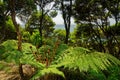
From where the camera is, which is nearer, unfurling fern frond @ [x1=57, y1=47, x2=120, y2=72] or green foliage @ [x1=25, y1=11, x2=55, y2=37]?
unfurling fern frond @ [x1=57, y1=47, x2=120, y2=72]

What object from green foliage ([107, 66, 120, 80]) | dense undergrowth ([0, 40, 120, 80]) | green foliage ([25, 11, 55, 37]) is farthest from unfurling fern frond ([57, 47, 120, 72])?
green foliage ([25, 11, 55, 37])

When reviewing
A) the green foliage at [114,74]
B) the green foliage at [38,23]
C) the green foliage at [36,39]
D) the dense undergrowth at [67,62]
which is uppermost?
the green foliage at [38,23]

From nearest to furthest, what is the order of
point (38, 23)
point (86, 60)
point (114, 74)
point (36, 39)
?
1. point (86, 60)
2. point (114, 74)
3. point (36, 39)
4. point (38, 23)

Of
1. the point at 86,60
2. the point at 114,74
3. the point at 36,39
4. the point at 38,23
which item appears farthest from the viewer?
the point at 38,23

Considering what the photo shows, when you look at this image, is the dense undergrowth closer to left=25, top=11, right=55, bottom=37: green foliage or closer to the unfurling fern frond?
the unfurling fern frond

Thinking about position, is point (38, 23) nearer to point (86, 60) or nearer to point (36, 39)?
point (36, 39)

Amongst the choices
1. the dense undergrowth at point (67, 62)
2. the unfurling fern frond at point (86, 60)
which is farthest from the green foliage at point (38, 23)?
the unfurling fern frond at point (86, 60)

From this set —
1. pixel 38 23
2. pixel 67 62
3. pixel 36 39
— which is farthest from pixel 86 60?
pixel 38 23

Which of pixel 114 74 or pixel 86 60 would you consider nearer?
pixel 86 60

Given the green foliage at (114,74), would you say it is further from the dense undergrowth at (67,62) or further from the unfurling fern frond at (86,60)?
the unfurling fern frond at (86,60)

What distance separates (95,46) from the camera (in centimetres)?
2966

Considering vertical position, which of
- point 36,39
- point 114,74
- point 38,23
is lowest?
point 114,74

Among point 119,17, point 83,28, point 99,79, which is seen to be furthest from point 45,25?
point 99,79

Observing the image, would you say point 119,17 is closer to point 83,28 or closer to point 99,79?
point 83,28
